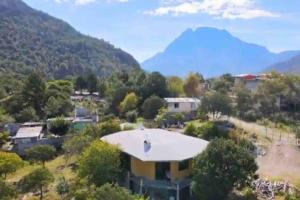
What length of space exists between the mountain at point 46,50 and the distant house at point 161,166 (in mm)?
75584

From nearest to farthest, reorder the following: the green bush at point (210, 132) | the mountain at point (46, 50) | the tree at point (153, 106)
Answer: the green bush at point (210, 132) < the tree at point (153, 106) < the mountain at point (46, 50)

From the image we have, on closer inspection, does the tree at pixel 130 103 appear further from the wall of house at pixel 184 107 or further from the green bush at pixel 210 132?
the green bush at pixel 210 132

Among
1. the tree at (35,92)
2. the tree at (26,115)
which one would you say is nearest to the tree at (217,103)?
the tree at (26,115)

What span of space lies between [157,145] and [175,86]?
106 ft

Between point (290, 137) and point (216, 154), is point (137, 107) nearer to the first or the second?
point (290, 137)

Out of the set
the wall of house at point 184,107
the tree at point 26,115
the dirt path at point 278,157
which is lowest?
the dirt path at point 278,157

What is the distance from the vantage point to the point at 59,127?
45312 millimetres

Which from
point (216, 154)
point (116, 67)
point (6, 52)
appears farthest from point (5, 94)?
point (116, 67)

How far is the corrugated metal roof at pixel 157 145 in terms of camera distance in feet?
90.8

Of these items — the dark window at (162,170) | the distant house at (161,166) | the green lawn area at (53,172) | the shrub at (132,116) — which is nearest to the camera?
the distant house at (161,166)

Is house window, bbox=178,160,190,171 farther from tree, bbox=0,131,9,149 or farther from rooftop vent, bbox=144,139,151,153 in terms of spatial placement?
tree, bbox=0,131,9,149

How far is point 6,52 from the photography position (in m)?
120

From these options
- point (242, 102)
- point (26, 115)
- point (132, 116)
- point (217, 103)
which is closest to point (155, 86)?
point (132, 116)

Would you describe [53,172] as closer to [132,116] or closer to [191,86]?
[132,116]
